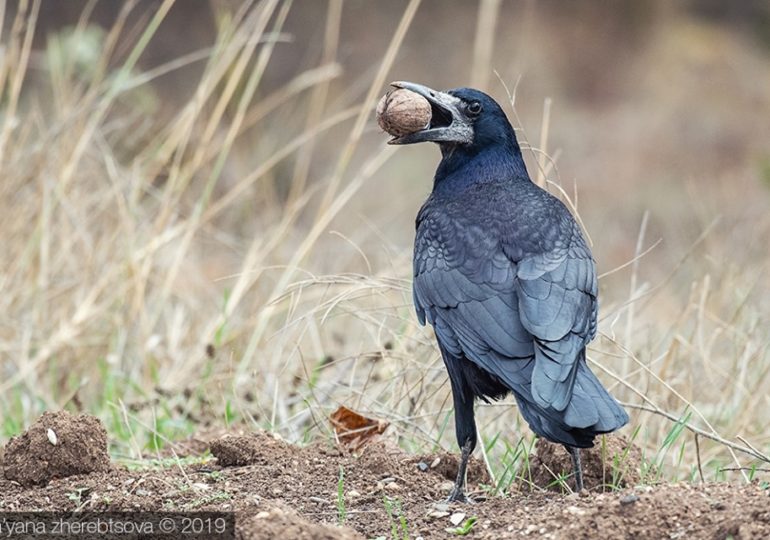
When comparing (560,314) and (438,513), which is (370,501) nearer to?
(438,513)

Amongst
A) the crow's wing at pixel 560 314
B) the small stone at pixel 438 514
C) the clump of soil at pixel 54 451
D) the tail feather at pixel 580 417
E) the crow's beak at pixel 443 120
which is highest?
the crow's beak at pixel 443 120

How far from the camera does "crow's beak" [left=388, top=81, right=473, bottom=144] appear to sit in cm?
375

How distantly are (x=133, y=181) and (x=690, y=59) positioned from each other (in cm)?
879

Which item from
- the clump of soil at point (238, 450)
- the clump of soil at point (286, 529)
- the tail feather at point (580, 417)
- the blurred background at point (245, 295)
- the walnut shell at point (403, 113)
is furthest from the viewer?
the blurred background at point (245, 295)

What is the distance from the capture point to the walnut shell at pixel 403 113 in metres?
3.70

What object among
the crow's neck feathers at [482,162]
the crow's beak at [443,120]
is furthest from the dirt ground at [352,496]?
the crow's beak at [443,120]

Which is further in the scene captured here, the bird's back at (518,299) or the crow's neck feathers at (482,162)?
the crow's neck feathers at (482,162)

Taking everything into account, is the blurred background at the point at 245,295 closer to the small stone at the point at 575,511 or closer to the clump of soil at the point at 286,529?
the small stone at the point at 575,511

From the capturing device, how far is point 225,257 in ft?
24.6

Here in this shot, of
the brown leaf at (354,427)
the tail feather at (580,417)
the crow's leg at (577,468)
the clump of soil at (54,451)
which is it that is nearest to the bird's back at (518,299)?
the tail feather at (580,417)

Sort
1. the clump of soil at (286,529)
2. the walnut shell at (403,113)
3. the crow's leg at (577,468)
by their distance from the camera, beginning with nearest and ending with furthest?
the clump of soil at (286,529)
the crow's leg at (577,468)
the walnut shell at (403,113)

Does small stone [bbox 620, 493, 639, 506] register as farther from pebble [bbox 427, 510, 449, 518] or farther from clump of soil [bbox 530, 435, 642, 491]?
clump of soil [bbox 530, 435, 642, 491]

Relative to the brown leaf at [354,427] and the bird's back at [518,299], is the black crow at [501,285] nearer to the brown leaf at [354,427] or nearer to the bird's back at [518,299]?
the bird's back at [518,299]

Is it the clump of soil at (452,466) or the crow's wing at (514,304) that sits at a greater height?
the crow's wing at (514,304)
